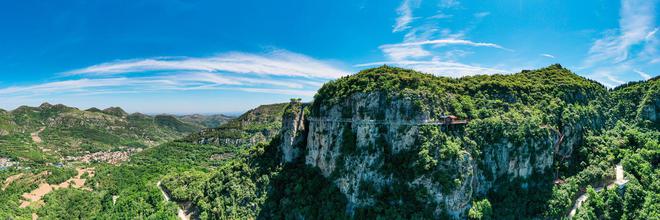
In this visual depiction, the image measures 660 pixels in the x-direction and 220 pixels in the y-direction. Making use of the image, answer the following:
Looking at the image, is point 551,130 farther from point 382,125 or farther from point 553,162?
point 382,125

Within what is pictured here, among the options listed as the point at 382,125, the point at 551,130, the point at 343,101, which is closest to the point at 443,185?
the point at 382,125

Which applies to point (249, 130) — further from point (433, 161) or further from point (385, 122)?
point (433, 161)

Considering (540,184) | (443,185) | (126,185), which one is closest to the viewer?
(443,185)

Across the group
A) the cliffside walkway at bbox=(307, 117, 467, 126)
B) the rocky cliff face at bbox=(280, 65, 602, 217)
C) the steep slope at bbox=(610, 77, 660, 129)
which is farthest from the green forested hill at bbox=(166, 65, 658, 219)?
the steep slope at bbox=(610, 77, 660, 129)

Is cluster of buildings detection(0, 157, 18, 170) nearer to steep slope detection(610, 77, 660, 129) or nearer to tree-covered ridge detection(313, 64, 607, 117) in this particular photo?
tree-covered ridge detection(313, 64, 607, 117)

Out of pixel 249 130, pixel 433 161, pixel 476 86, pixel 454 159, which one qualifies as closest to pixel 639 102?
pixel 476 86

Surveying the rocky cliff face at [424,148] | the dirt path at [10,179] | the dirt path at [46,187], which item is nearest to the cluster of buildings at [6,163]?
the dirt path at [10,179]
